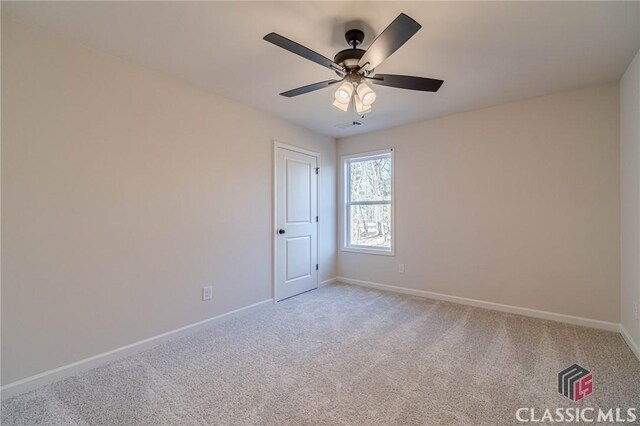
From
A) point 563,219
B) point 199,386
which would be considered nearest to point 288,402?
point 199,386

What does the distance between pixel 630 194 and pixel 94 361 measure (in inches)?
182

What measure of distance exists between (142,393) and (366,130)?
401 cm

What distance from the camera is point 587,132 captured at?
294cm

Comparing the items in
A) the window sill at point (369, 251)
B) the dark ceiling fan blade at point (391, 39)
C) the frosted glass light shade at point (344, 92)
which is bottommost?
the window sill at point (369, 251)

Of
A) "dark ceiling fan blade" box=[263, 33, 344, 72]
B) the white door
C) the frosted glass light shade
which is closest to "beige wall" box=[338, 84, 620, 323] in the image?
the white door

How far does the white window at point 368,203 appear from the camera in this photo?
4445 mm

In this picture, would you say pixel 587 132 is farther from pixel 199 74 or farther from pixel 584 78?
pixel 199 74

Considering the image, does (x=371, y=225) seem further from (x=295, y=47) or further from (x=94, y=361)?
(x=94, y=361)

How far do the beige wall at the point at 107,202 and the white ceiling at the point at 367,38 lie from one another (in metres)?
0.29

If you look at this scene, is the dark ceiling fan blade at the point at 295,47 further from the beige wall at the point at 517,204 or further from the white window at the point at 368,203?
the white window at the point at 368,203

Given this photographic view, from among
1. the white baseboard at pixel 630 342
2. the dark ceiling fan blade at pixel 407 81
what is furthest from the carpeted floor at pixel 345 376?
the dark ceiling fan blade at pixel 407 81

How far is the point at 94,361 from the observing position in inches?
88.1

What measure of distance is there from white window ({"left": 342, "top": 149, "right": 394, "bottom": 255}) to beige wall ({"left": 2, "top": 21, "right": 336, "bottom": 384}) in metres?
1.96

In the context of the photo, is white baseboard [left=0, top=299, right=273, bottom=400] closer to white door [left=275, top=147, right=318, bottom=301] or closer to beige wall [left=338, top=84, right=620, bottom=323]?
white door [left=275, top=147, right=318, bottom=301]
